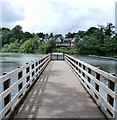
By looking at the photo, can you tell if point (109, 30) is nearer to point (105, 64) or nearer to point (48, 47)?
point (48, 47)

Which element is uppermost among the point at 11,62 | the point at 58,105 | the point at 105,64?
the point at 58,105

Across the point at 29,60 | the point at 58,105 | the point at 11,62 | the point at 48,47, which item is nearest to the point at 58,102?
the point at 58,105

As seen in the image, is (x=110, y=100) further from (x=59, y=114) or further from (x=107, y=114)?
(x=59, y=114)

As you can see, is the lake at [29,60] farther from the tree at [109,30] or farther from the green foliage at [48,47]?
the tree at [109,30]

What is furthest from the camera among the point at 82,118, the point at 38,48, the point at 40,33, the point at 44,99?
the point at 40,33

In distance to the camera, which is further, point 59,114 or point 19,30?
point 19,30

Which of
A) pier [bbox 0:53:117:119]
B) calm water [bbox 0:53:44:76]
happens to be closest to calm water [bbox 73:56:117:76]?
calm water [bbox 0:53:44:76]

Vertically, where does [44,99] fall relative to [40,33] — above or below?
below

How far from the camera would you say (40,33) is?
13188cm

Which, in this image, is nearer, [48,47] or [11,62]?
[11,62]

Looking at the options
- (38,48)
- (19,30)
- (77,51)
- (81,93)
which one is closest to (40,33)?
(19,30)

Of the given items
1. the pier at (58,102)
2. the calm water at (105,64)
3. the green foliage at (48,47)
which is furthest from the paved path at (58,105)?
the green foliage at (48,47)

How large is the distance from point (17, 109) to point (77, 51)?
248ft

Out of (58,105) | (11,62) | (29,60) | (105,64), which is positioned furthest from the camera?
(29,60)
